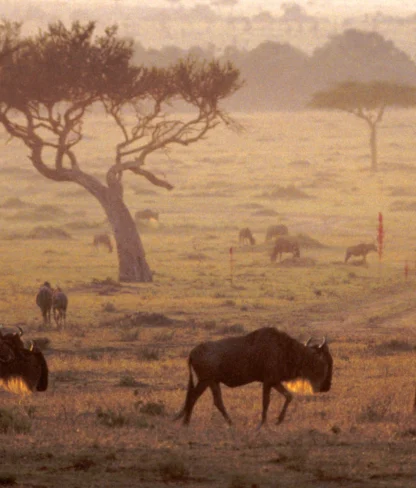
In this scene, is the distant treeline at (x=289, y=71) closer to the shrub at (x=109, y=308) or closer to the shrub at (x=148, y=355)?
the shrub at (x=109, y=308)

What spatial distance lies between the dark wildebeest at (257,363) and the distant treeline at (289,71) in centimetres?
12386

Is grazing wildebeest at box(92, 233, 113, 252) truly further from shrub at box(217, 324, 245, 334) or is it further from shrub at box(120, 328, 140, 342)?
shrub at box(120, 328, 140, 342)

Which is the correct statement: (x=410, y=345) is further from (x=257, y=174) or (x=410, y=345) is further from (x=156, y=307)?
(x=257, y=174)

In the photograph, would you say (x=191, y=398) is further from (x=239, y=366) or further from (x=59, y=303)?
(x=59, y=303)

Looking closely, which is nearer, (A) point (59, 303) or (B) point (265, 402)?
(B) point (265, 402)

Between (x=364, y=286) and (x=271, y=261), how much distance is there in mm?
7689

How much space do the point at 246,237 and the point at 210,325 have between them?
24036 mm

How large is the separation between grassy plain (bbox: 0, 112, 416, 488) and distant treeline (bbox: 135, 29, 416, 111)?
50.5 m

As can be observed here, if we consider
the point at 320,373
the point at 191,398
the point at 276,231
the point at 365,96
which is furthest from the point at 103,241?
the point at 365,96

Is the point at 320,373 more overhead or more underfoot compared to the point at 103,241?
more overhead

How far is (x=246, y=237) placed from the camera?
53.4 metres

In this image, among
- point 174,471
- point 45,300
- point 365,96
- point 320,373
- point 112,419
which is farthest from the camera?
point 365,96

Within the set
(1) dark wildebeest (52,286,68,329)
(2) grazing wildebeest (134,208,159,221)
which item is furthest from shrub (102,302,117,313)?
(2) grazing wildebeest (134,208,159,221)

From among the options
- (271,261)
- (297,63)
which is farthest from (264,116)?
(271,261)
